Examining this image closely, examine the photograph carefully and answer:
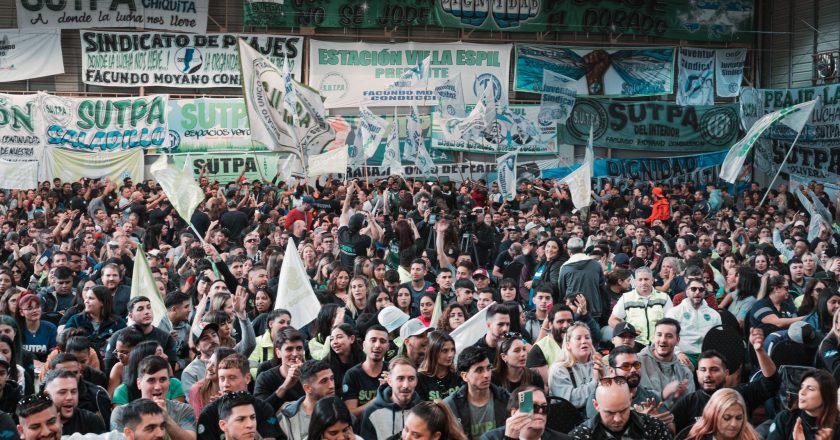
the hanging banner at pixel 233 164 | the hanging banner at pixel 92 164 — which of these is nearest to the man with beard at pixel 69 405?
the hanging banner at pixel 92 164

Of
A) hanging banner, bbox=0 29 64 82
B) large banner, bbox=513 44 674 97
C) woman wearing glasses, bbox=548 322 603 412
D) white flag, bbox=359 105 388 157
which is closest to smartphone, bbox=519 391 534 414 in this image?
woman wearing glasses, bbox=548 322 603 412

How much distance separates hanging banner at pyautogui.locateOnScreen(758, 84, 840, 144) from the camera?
27.8 metres

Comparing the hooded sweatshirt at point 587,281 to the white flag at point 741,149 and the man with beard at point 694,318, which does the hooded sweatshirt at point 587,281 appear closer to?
the man with beard at point 694,318

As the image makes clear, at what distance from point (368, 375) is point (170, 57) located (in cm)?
2313

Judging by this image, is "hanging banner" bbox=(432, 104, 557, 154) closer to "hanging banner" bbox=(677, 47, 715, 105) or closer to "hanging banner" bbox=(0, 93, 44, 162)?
"hanging banner" bbox=(677, 47, 715, 105)

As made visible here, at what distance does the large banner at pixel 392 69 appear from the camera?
30.0 meters

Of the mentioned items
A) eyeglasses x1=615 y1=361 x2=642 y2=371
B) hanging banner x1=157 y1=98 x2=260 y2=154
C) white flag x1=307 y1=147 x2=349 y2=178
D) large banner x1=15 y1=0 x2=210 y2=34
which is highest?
large banner x1=15 y1=0 x2=210 y2=34

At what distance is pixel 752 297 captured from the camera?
10.9 metres

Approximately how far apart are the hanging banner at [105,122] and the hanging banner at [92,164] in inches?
13.4

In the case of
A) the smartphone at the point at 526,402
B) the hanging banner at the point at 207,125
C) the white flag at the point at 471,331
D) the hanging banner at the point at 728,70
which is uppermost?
the hanging banner at the point at 728,70

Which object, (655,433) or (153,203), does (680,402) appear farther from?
(153,203)

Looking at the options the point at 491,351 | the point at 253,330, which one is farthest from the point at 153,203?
the point at 491,351

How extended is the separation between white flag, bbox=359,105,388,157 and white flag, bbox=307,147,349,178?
4.32 feet

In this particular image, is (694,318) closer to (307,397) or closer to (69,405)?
(307,397)
